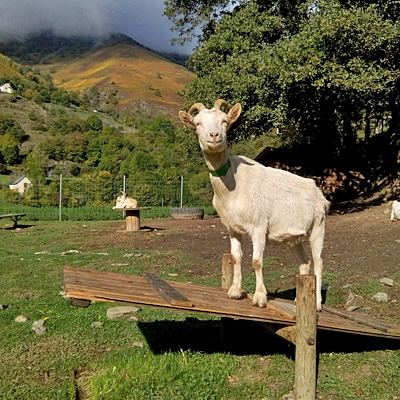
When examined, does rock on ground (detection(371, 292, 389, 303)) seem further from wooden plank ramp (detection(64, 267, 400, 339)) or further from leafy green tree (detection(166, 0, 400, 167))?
leafy green tree (detection(166, 0, 400, 167))

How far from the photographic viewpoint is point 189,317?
6.36 meters

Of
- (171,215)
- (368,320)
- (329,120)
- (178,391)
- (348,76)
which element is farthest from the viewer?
(171,215)

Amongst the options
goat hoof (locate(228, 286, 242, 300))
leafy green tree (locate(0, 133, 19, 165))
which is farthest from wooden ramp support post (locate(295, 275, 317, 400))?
leafy green tree (locate(0, 133, 19, 165))

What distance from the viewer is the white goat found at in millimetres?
4496

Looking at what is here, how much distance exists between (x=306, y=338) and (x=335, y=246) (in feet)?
23.6

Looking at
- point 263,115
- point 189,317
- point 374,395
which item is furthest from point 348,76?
point 374,395

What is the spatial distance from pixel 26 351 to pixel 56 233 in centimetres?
1126

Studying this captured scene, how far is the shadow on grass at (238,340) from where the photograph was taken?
5238 mm

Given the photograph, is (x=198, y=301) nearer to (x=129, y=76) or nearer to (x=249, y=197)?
(x=249, y=197)

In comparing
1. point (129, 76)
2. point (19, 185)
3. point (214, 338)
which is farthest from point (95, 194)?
point (129, 76)

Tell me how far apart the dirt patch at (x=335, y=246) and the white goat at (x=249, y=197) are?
58cm

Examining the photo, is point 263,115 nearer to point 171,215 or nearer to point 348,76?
point 348,76

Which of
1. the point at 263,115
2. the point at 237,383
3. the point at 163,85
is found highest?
the point at 163,85

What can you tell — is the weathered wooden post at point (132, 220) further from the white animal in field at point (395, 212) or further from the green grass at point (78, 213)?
the white animal in field at point (395, 212)
